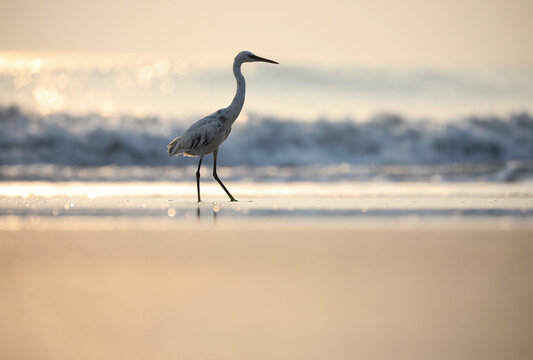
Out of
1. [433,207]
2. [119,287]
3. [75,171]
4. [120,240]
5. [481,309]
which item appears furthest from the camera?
[75,171]

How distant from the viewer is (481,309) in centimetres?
304

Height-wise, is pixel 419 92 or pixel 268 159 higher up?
pixel 419 92

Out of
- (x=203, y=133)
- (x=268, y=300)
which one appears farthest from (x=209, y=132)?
(x=268, y=300)

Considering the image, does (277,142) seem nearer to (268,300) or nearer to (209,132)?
(209,132)

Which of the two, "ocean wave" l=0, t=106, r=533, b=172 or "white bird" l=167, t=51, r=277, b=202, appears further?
"ocean wave" l=0, t=106, r=533, b=172

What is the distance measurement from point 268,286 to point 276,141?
1770 cm

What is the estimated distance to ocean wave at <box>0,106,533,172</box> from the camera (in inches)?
784

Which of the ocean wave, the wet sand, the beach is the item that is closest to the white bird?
the beach

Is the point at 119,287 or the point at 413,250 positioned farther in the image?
the point at 413,250

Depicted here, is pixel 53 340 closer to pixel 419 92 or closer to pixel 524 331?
pixel 524 331

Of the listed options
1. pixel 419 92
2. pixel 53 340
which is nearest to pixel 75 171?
pixel 53 340

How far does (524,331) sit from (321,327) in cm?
72

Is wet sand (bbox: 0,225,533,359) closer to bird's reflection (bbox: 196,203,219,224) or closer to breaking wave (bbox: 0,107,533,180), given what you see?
bird's reflection (bbox: 196,203,219,224)

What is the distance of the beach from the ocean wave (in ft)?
43.1
